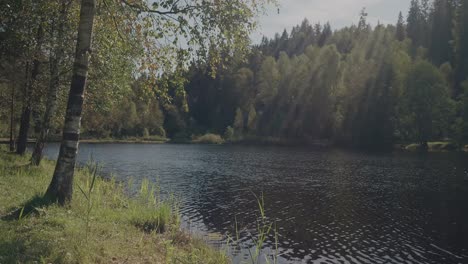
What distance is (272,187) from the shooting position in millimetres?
36500

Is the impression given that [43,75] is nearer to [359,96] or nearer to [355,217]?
[355,217]

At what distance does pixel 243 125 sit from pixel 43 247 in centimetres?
13469

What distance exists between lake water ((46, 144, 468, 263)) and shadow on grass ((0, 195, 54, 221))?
6.78m

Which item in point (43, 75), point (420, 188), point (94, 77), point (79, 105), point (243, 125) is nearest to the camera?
point (79, 105)

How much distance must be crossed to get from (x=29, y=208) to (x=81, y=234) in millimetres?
2597

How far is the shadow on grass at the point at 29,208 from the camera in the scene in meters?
10.9

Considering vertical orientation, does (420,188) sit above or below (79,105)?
below

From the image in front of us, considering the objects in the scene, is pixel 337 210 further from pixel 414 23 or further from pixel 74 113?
pixel 414 23

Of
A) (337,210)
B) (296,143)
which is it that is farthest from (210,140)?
(337,210)

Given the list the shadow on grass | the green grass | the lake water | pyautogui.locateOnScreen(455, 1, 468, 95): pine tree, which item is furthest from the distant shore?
the shadow on grass

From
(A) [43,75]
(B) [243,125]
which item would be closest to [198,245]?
(A) [43,75]

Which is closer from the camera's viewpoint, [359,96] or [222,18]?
[222,18]

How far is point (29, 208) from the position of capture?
37.8ft

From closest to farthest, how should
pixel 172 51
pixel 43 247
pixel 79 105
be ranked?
1. pixel 43 247
2. pixel 79 105
3. pixel 172 51
